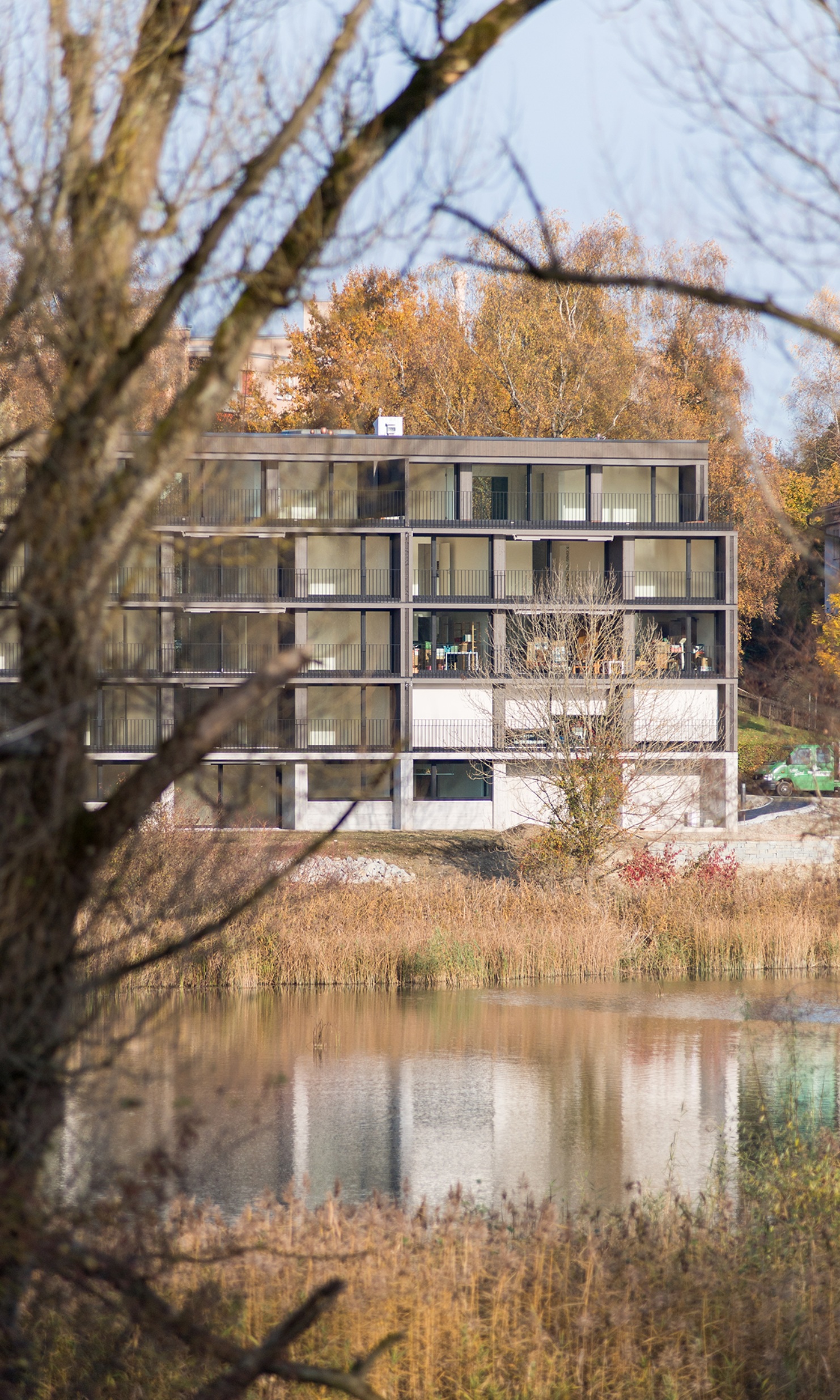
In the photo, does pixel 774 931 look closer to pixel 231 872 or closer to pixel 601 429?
pixel 231 872

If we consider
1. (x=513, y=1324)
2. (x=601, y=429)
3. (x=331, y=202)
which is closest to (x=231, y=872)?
(x=331, y=202)

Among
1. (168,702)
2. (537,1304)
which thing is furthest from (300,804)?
(168,702)

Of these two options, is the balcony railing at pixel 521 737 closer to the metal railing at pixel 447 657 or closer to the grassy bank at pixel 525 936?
the metal railing at pixel 447 657

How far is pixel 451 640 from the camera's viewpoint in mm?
43906

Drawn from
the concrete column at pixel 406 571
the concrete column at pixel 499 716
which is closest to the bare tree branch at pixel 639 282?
the concrete column at pixel 499 716

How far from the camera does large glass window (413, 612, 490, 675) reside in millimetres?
43219

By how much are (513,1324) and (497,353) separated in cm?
4554

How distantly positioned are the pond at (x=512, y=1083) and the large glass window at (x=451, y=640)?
2091 centimetres

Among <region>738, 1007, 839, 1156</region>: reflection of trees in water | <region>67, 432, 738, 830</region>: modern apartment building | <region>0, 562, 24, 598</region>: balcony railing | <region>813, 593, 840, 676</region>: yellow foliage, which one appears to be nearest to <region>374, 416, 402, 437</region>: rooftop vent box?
<region>67, 432, 738, 830</region>: modern apartment building

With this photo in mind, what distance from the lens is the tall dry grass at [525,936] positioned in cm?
2269

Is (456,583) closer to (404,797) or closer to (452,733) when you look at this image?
(452,733)

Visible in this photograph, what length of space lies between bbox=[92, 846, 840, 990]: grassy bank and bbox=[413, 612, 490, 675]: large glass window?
1721 centimetres

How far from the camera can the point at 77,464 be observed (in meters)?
4.09

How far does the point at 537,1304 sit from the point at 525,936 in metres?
15.1
